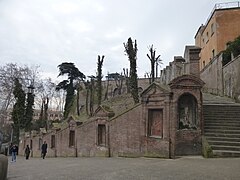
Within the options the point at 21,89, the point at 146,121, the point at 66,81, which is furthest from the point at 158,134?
the point at 66,81

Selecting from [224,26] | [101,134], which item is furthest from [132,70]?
[224,26]

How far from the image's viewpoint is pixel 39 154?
33469 mm

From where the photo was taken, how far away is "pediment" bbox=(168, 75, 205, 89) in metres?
16.4

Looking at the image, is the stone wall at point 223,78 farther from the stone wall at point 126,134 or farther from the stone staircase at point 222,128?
the stone wall at point 126,134

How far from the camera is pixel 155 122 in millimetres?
17438

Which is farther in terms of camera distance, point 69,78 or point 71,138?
point 69,78

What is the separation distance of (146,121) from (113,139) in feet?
9.77

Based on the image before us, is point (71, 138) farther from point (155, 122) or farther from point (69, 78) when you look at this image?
point (69, 78)

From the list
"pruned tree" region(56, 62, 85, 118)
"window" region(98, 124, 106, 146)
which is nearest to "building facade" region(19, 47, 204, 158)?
"window" region(98, 124, 106, 146)

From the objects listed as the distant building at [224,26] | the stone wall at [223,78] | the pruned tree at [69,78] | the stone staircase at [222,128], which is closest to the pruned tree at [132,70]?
the stone staircase at [222,128]

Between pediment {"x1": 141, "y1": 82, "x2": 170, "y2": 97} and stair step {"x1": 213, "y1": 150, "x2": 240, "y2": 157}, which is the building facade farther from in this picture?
stair step {"x1": 213, "y1": 150, "x2": 240, "y2": 157}

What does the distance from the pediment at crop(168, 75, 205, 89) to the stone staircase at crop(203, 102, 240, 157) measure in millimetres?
2674

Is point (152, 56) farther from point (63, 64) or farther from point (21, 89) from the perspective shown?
point (63, 64)

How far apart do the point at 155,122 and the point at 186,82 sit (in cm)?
296
